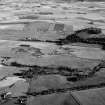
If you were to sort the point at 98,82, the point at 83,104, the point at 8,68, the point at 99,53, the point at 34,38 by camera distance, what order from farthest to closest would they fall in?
the point at 34,38
the point at 99,53
the point at 8,68
the point at 98,82
the point at 83,104

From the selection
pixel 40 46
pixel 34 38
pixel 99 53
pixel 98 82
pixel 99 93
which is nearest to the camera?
pixel 99 93

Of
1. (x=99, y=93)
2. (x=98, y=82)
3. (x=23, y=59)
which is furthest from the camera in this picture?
(x=23, y=59)

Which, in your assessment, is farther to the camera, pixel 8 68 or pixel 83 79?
pixel 8 68

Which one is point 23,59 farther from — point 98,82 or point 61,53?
point 98,82

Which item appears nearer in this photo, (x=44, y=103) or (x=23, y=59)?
(x=44, y=103)

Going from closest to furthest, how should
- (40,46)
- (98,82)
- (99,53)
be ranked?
(98,82) < (99,53) < (40,46)

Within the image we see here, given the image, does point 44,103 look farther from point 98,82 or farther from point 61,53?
point 61,53

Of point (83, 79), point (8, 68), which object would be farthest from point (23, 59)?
point (83, 79)

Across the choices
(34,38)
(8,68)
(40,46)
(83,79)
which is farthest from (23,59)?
(34,38)

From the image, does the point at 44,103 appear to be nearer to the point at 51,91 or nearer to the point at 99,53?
the point at 51,91
